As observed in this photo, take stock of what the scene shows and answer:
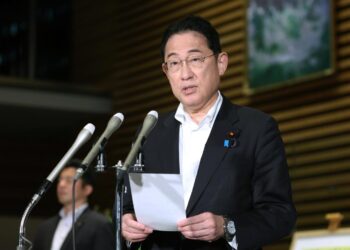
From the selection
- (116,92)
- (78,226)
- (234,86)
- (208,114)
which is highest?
(116,92)

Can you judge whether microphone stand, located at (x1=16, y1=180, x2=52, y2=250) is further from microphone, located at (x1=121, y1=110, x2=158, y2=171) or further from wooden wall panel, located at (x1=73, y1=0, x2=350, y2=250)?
wooden wall panel, located at (x1=73, y1=0, x2=350, y2=250)

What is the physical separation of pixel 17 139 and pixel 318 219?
19.8 feet

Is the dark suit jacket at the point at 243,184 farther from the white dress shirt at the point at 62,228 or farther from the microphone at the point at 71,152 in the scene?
the white dress shirt at the point at 62,228

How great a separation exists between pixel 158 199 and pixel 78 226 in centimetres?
373

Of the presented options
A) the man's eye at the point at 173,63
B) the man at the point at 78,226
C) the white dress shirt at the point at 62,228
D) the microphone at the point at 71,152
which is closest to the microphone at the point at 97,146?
the microphone at the point at 71,152

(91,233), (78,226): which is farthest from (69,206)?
(91,233)

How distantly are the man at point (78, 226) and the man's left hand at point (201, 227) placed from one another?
3.48 meters

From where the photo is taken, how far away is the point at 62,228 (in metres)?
6.77

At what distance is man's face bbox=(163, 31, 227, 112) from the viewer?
119 inches

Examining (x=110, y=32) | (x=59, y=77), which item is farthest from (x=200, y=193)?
(x=59, y=77)

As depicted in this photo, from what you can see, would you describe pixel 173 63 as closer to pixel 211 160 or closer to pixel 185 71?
pixel 185 71

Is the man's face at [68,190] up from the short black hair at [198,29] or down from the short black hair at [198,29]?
down

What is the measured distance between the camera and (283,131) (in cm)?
841

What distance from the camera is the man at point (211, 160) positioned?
2822 mm
